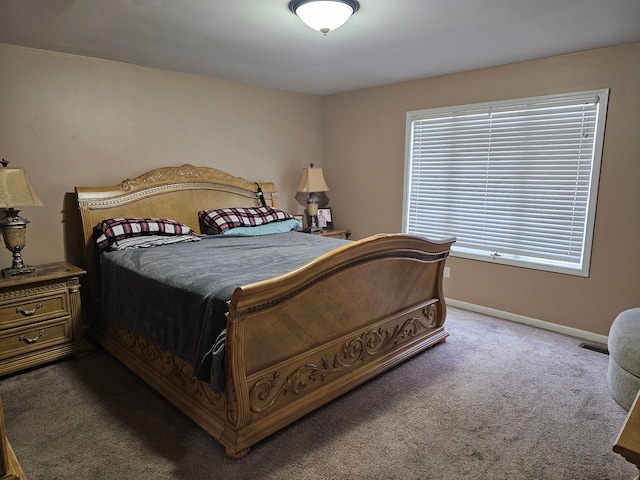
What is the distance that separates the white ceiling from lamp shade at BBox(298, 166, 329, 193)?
48.5 inches

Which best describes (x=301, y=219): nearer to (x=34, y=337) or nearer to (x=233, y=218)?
(x=233, y=218)

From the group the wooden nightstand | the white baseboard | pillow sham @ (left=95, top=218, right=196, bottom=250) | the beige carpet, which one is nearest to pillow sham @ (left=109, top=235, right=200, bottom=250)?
pillow sham @ (left=95, top=218, right=196, bottom=250)

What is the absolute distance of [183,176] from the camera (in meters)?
3.83

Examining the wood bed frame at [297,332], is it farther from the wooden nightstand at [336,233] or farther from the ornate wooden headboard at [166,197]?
the wooden nightstand at [336,233]

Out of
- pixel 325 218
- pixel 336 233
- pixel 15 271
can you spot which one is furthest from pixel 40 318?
pixel 325 218

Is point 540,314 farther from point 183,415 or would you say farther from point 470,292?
point 183,415

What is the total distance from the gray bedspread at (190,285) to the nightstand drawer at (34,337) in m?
0.29

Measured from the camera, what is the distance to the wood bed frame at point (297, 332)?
1882 mm

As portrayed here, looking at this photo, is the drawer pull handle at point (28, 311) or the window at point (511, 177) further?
the window at point (511, 177)

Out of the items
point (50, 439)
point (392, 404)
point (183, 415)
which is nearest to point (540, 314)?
point (392, 404)

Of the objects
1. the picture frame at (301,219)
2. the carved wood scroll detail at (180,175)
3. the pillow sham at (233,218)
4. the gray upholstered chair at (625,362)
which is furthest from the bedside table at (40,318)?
the gray upholstered chair at (625,362)

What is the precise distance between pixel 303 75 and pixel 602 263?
10.2 ft

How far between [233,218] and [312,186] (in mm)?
1166

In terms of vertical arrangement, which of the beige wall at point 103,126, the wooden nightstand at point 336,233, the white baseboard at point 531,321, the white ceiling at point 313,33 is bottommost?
the white baseboard at point 531,321
